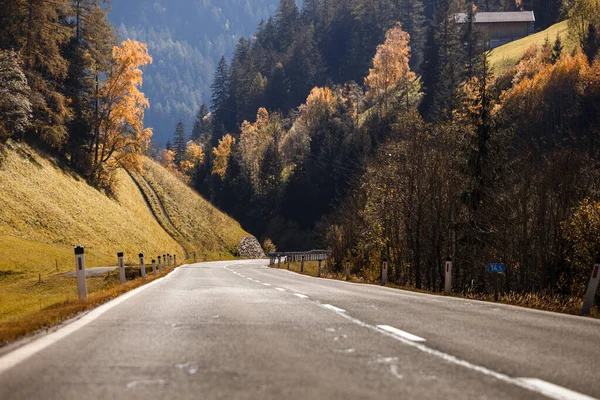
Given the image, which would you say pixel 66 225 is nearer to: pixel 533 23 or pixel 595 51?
pixel 595 51

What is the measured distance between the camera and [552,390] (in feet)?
13.8

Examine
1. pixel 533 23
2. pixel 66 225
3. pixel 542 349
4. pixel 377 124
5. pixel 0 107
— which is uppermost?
pixel 533 23

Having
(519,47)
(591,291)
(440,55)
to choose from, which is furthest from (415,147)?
(519,47)

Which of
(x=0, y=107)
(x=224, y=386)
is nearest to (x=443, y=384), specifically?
(x=224, y=386)

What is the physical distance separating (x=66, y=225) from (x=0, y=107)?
10441 millimetres

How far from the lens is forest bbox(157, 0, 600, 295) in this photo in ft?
87.3

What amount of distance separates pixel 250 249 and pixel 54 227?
1703 inches

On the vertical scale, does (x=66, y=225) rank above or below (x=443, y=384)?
above

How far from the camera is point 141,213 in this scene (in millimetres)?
72000

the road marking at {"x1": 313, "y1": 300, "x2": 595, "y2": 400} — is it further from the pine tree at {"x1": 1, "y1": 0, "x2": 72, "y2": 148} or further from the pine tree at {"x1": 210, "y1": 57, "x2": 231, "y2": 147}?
the pine tree at {"x1": 210, "y1": 57, "x2": 231, "y2": 147}

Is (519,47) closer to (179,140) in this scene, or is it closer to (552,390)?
(179,140)

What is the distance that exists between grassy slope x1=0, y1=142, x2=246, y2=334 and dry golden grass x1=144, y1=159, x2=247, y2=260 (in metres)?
4.94

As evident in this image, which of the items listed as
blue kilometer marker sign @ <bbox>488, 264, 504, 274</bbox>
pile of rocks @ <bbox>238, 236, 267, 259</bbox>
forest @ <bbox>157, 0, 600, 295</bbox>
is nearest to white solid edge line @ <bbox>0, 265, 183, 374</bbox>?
blue kilometer marker sign @ <bbox>488, 264, 504, 274</bbox>

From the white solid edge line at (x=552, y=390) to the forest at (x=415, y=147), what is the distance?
16.2 metres
